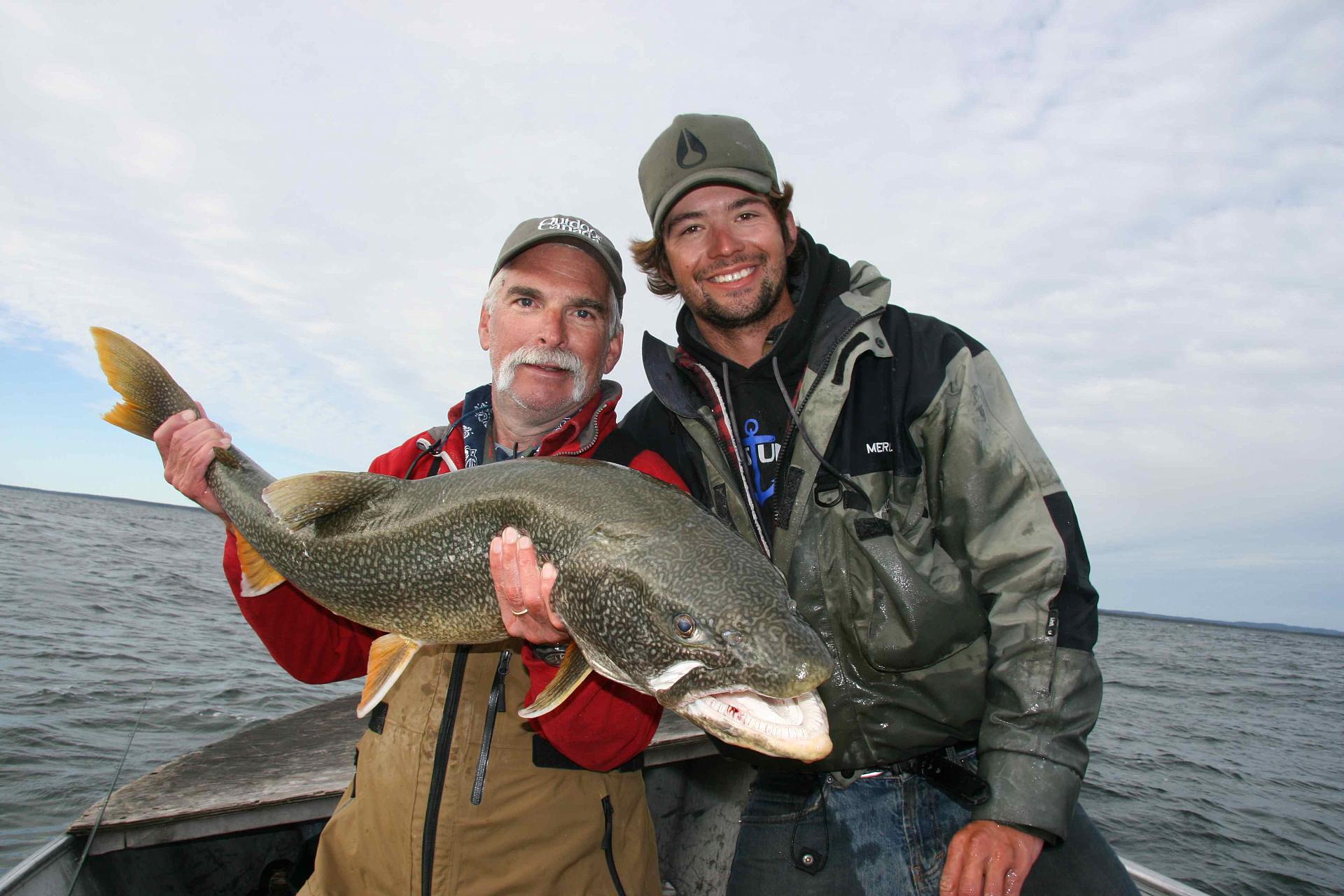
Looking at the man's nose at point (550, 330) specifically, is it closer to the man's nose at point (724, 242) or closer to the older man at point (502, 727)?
the older man at point (502, 727)

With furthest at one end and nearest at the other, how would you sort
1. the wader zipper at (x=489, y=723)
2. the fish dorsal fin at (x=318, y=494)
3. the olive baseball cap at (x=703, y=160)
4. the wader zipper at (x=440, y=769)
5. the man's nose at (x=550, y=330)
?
1. the olive baseball cap at (x=703, y=160)
2. the man's nose at (x=550, y=330)
3. the fish dorsal fin at (x=318, y=494)
4. the wader zipper at (x=489, y=723)
5. the wader zipper at (x=440, y=769)

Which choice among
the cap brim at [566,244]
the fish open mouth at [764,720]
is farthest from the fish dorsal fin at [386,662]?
the cap brim at [566,244]

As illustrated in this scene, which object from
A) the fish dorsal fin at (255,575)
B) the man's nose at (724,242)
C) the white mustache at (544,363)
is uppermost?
the man's nose at (724,242)

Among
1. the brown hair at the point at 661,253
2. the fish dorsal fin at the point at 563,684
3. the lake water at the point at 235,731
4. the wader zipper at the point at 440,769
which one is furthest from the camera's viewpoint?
the lake water at the point at 235,731

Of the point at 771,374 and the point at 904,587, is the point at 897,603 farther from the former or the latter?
the point at 771,374

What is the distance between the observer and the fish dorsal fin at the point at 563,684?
2.47 metres

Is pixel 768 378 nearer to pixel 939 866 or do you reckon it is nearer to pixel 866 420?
pixel 866 420

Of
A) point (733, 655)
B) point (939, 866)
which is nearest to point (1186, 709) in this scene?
point (939, 866)

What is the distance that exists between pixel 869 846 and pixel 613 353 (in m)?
2.69

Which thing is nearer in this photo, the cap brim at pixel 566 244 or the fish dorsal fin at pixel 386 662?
the fish dorsal fin at pixel 386 662

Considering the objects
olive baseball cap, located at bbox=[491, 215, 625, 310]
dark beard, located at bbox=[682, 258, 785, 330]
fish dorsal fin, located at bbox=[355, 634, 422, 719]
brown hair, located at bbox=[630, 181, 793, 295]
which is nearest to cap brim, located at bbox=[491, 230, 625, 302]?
olive baseball cap, located at bbox=[491, 215, 625, 310]

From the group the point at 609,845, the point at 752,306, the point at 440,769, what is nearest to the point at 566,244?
the point at 752,306

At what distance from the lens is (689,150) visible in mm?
3812

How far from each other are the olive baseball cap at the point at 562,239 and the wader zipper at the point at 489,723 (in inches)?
78.9
